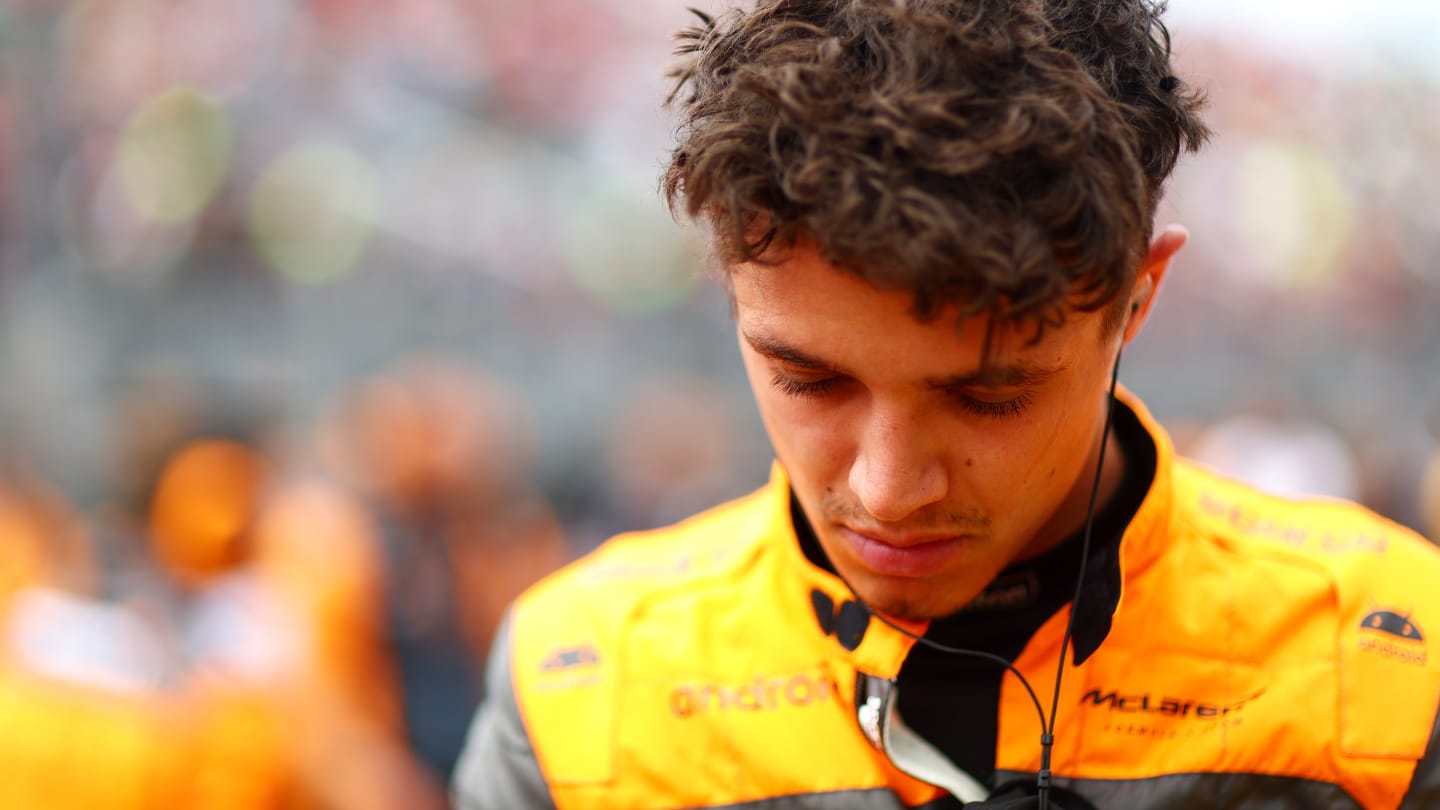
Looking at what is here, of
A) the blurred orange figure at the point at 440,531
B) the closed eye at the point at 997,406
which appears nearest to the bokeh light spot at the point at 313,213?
the blurred orange figure at the point at 440,531

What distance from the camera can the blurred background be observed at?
371cm

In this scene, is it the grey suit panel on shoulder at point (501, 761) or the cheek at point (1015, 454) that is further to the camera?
the grey suit panel on shoulder at point (501, 761)

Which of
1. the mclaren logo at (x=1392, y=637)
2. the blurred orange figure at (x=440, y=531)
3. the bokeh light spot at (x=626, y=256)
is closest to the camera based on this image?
the mclaren logo at (x=1392, y=637)

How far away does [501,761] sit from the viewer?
1.81 meters

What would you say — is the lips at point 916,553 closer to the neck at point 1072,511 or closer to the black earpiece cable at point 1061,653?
the black earpiece cable at point 1061,653

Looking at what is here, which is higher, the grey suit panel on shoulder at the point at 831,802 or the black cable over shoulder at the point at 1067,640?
the black cable over shoulder at the point at 1067,640

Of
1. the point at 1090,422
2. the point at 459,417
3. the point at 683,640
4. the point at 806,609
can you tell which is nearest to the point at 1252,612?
the point at 1090,422

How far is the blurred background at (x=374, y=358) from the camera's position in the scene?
3.71m

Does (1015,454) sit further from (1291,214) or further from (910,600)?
(1291,214)

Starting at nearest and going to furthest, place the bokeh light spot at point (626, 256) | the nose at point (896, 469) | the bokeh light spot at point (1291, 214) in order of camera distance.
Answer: the nose at point (896, 469) → the bokeh light spot at point (626, 256) → the bokeh light spot at point (1291, 214)

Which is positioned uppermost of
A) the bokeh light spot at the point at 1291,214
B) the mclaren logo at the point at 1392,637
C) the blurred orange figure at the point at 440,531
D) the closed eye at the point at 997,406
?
the bokeh light spot at the point at 1291,214

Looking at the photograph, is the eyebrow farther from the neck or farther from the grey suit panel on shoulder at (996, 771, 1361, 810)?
the grey suit panel on shoulder at (996, 771, 1361, 810)

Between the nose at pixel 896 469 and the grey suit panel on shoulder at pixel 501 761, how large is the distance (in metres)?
0.66

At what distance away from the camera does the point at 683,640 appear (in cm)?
181
